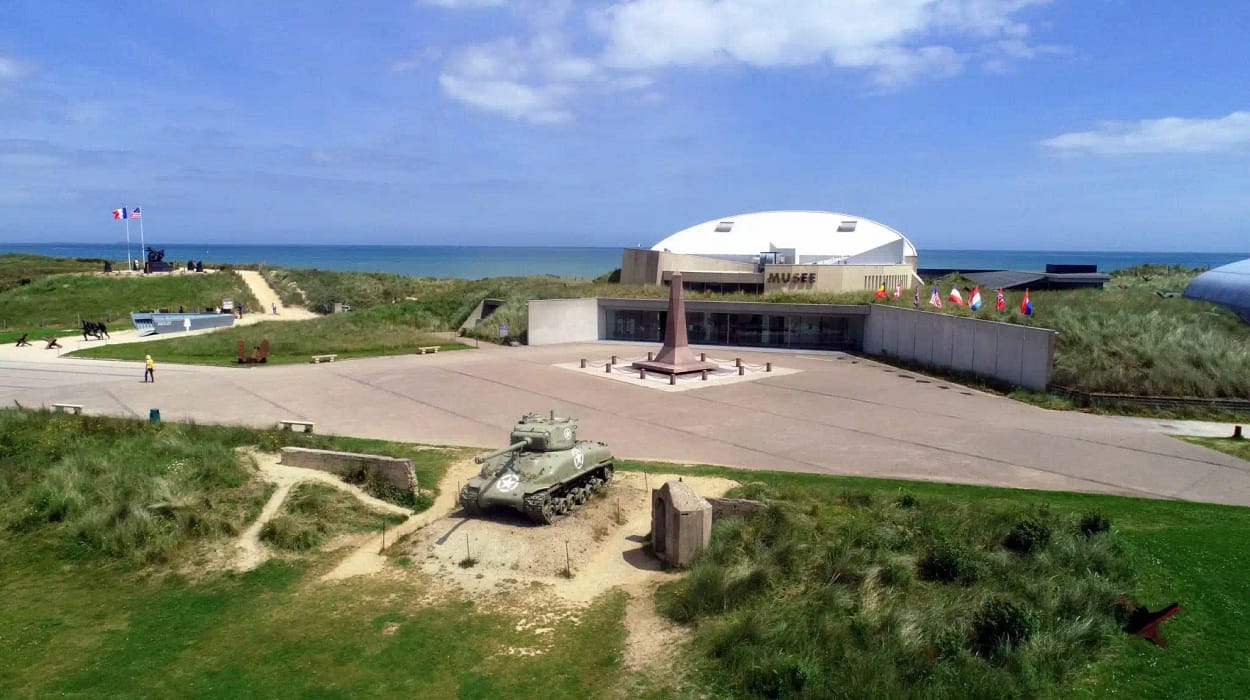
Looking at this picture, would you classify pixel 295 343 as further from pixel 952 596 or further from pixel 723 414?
pixel 952 596

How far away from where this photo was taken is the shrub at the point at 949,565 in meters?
11.9

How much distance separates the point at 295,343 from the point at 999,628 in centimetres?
3804

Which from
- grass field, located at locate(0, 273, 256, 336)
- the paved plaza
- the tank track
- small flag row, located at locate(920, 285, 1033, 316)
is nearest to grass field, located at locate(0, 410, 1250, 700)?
the tank track

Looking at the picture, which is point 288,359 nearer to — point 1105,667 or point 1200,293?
point 1105,667

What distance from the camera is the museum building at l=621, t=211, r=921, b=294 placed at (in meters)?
A: 46.8

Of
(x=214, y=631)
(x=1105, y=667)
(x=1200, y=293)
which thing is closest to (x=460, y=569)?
(x=214, y=631)

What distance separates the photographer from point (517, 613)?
466 inches

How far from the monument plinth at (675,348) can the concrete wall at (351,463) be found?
18418mm

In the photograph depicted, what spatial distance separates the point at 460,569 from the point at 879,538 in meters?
7.50

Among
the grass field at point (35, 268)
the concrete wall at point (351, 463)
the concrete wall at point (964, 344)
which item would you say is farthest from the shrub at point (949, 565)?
the grass field at point (35, 268)

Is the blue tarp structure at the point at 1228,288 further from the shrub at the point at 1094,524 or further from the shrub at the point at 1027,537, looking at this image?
the shrub at the point at 1027,537

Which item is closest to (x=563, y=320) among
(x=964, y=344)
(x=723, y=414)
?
(x=723, y=414)

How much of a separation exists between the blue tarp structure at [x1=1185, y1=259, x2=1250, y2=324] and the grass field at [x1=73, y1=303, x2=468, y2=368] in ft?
133

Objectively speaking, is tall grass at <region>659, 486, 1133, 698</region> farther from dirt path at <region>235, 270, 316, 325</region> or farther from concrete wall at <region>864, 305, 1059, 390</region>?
dirt path at <region>235, 270, 316, 325</region>
